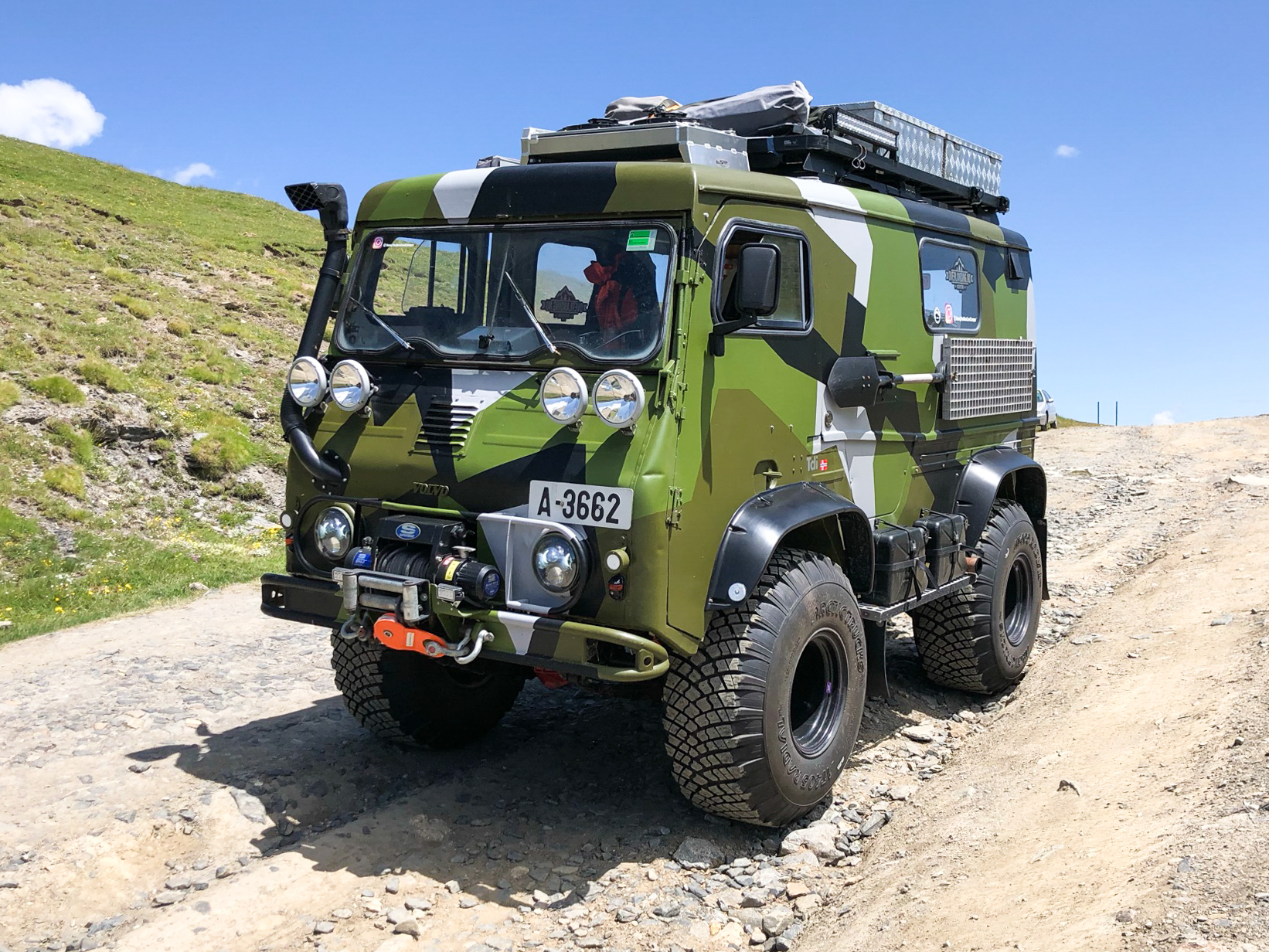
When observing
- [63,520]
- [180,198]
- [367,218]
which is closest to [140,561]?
[63,520]

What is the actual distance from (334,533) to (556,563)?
131 cm

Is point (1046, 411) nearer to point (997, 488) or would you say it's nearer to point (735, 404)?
point (997, 488)

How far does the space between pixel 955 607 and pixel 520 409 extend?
138 inches

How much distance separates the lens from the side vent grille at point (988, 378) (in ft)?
23.9

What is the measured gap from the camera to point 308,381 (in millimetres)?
5652

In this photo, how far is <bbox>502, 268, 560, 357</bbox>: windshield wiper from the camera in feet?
17.2

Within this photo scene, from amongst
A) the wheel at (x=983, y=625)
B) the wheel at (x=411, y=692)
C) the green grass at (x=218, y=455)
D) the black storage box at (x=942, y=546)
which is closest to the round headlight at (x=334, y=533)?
the wheel at (x=411, y=692)

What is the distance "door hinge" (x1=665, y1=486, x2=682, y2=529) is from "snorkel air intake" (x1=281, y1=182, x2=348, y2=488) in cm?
172

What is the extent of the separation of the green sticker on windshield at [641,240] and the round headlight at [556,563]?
136cm

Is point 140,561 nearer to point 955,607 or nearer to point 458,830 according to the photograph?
point 458,830

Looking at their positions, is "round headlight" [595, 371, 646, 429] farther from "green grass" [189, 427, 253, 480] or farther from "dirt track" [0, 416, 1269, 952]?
"green grass" [189, 427, 253, 480]

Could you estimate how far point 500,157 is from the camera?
629 cm

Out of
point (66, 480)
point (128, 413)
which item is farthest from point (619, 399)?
point (128, 413)

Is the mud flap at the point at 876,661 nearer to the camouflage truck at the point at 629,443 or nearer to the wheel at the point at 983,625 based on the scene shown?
the camouflage truck at the point at 629,443
